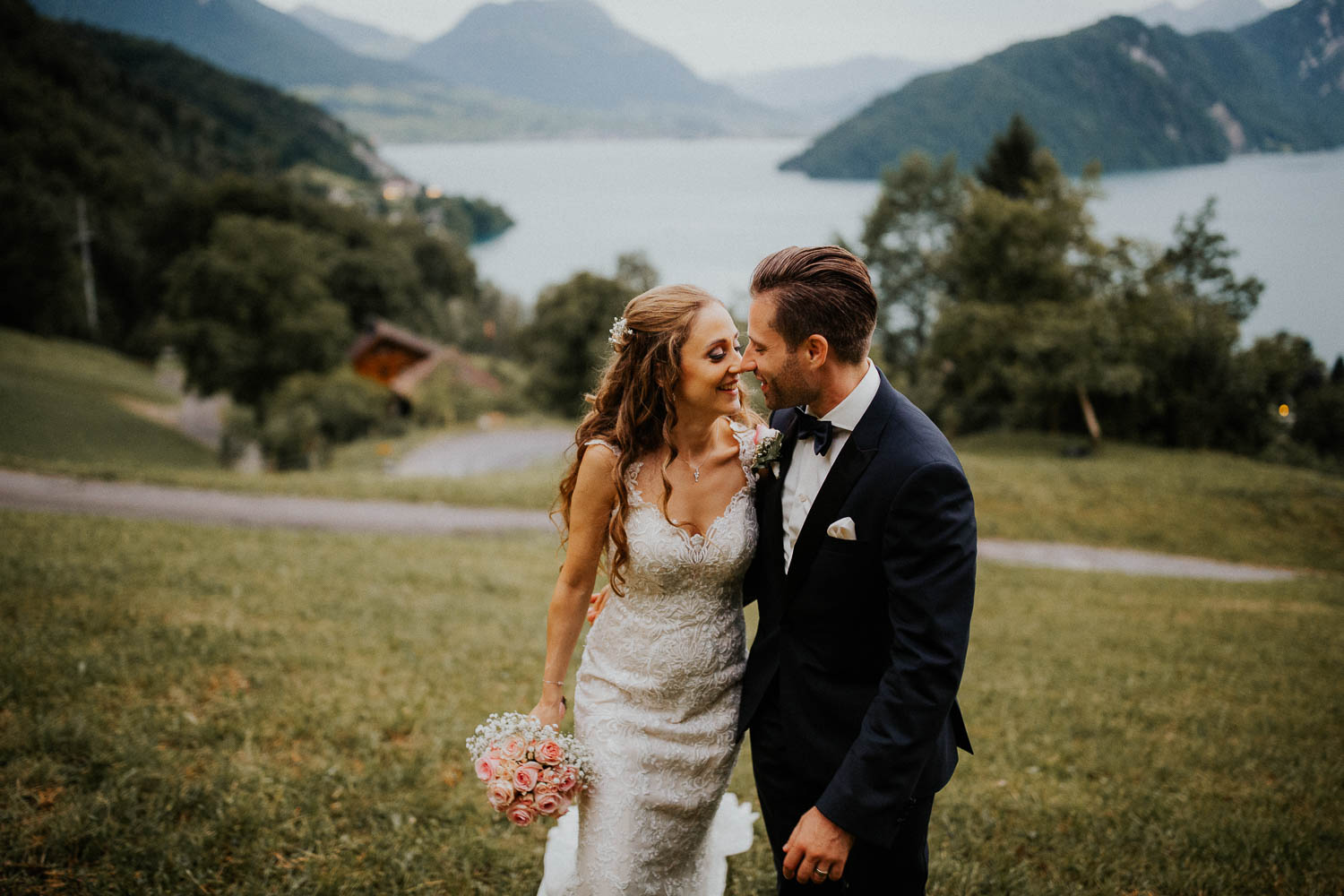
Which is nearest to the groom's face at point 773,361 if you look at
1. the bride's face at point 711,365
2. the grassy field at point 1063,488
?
the bride's face at point 711,365

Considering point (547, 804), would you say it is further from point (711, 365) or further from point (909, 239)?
point (909, 239)

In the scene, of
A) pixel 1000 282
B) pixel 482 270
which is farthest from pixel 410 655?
pixel 482 270

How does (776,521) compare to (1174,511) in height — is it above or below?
above

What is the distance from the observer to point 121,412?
34.0 metres

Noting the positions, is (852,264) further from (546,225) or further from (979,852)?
(546,225)

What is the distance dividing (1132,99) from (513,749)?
78.1m

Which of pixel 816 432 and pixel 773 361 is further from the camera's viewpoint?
pixel 816 432

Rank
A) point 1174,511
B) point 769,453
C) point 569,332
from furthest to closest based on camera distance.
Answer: point 569,332 < point 1174,511 < point 769,453

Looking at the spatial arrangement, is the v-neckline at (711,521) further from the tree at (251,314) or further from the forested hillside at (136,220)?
the forested hillside at (136,220)

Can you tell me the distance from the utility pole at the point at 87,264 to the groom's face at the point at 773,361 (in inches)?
2551

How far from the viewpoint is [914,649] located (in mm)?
2186

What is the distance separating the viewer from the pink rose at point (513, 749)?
2736mm

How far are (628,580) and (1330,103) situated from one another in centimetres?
3054

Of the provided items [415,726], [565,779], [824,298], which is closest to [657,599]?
[565,779]
